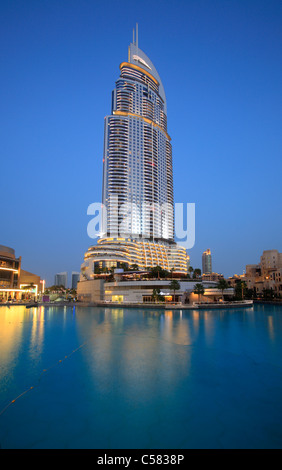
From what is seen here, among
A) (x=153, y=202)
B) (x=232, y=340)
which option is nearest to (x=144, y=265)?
(x=153, y=202)

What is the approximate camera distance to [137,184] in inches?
6658

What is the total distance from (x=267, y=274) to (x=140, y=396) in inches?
5167

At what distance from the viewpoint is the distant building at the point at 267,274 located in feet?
378

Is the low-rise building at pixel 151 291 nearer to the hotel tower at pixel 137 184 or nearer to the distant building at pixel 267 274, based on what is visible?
the hotel tower at pixel 137 184

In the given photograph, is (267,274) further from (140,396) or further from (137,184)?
(140,396)

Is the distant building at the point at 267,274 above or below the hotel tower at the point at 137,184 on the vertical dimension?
below

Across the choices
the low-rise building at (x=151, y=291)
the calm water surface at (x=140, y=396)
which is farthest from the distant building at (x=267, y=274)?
the calm water surface at (x=140, y=396)

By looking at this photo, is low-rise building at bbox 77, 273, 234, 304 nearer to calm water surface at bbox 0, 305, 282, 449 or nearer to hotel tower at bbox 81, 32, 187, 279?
hotel tower at bbox 81, 32, 187, 279

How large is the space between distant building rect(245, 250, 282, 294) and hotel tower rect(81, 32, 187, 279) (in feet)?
134

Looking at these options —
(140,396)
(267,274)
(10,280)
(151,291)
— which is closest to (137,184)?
(151,291)

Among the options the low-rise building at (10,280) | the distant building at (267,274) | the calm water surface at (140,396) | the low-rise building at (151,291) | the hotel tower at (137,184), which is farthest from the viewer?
the hotel tower at (137,184)

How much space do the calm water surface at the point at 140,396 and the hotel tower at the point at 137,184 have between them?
11012 cm

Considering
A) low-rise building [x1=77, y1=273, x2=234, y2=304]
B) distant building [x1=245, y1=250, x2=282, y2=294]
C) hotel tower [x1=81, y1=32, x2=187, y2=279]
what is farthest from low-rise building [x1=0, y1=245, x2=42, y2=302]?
distant building [x1=245, y1=250, x2=282, y2=294]
